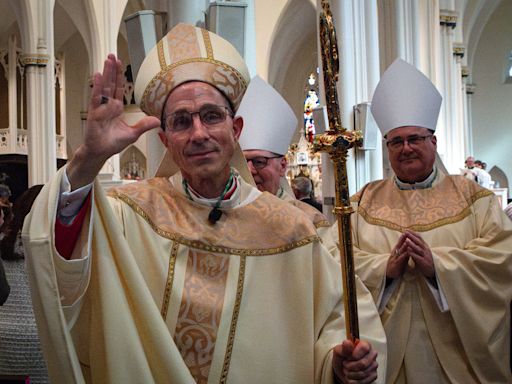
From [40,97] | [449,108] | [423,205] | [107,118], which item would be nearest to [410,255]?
[423,205]

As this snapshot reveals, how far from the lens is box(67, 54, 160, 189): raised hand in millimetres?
1670

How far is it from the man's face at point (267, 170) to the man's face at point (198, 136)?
1.47 metres

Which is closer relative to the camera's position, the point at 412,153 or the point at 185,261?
the point at 185,261

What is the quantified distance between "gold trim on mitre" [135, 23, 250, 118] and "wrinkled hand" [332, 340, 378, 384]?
0.80m

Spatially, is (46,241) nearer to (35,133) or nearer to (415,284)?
(415,284)

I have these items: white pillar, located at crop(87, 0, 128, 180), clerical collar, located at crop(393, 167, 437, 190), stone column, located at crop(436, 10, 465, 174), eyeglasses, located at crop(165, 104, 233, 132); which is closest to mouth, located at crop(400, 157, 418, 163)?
clerical collar, located at crop(393, 167, 437, 190)

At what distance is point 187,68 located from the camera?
6.99 feet

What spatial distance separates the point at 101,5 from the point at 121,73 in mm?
14708

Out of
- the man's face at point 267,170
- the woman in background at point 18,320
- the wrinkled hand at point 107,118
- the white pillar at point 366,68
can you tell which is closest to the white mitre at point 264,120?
the man's face at point 267,170

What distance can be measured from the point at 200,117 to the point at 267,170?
5.33 ft

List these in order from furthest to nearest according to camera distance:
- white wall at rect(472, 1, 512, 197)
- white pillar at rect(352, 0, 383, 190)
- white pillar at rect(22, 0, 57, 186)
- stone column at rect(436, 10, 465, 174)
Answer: white wall at rect(472, 1, 512, 197), white pillar at rect(22, 0, 57, 186), stone column at rect(436, 10, 465, 174), white pillar at rect(352, 0, 383, 190)

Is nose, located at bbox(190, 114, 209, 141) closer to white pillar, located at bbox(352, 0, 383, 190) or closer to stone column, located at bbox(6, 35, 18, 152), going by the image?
white pillar, located at bbox(352, 0, 383, 190)

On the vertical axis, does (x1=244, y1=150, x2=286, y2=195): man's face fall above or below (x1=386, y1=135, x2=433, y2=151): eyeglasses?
below

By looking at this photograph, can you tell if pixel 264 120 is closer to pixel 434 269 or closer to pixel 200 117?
pixel 434 269
